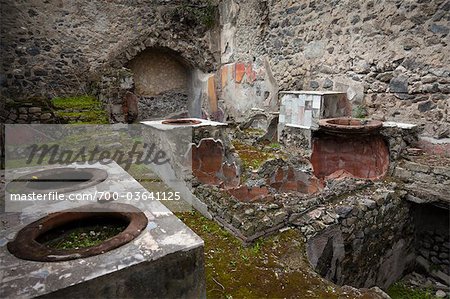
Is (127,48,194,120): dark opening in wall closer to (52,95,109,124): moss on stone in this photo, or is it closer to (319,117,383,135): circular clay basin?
(52,95,109,124): moss on stone

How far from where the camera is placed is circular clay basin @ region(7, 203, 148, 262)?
1.49 m

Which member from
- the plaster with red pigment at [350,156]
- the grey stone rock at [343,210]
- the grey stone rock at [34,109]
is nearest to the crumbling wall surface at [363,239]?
the grey stone rock at [343,210]

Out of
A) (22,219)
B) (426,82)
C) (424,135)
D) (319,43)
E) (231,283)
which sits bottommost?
(231,283)

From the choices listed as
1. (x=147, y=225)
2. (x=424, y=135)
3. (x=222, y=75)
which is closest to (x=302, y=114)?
(x=424, y=135)

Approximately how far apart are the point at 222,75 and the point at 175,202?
6.64 m

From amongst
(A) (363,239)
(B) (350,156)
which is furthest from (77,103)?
(A) (363,239)

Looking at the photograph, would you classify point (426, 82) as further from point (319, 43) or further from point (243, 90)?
point (243, 90)

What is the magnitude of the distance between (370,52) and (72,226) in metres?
5.11

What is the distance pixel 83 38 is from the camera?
28.1ft

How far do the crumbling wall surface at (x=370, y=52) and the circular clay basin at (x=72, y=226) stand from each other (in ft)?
14.3

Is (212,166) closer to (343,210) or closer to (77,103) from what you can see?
(343,210)

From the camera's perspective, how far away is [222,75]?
9.61 meters

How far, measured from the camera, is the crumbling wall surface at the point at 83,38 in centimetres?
790

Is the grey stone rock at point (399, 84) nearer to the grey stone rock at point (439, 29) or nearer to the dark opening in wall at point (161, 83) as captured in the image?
the grey stone rock at point (439, 29)
